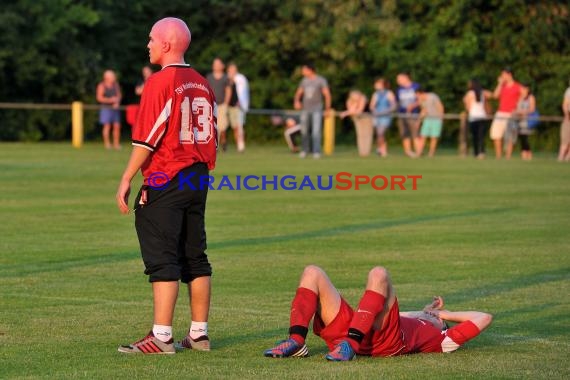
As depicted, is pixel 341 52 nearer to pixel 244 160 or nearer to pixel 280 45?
pixel 280 45

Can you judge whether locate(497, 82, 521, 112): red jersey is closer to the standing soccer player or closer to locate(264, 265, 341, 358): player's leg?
the standing soccer player

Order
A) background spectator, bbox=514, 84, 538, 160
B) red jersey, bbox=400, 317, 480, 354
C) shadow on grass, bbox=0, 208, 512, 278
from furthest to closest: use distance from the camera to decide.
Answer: background spectator, bbox=514, 84, 538, 160 → shadow on grass, bbox=0, 208, 512, 278 → red jersey, bbox=400, 317, 480, 354

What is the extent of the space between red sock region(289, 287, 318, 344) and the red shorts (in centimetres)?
12

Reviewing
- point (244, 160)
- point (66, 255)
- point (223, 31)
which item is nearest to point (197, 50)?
point (223, 31)

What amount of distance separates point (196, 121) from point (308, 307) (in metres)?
1.36

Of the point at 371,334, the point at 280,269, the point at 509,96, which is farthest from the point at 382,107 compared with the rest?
the point at 371,334

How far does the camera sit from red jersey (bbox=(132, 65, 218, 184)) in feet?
27.0

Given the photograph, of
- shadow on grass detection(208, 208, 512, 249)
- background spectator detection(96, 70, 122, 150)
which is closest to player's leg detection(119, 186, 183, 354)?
shadow on grass detection(208, 208, 512, 249)

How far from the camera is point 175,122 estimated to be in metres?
8.30

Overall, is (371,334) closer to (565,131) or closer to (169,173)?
(169,173)

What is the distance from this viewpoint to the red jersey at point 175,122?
8.23 metres

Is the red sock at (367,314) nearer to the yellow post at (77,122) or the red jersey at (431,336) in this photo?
the red jersey at (431,336)

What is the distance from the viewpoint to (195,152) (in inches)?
332

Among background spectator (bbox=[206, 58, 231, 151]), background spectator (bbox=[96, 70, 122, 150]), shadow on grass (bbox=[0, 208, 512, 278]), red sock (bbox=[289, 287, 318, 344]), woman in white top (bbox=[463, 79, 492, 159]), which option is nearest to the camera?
red sock (bbox=[289, 287, 318, 344])
